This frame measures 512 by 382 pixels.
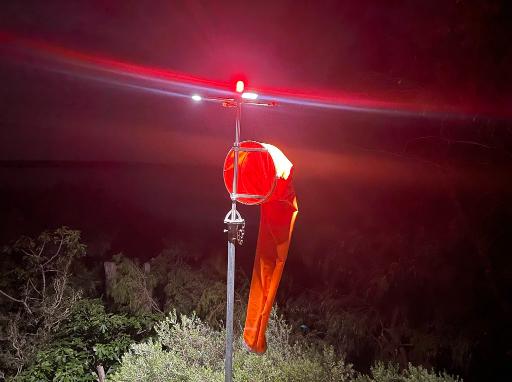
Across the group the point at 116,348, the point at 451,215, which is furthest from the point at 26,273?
the point at 451,215

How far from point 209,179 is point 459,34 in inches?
196

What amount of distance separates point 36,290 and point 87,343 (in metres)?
1.17

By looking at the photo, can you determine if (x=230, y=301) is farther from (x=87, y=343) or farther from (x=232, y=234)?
(x=87, y=343)

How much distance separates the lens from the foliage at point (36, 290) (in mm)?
6734

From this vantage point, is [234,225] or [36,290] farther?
[36,290]

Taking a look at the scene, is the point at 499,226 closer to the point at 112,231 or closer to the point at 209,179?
the point at 209,179

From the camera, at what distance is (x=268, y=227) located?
3637 mm

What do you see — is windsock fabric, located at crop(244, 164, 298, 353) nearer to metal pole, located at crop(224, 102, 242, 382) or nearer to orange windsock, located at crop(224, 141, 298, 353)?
orange windsock, located at crop(224, 141, 298, 353)

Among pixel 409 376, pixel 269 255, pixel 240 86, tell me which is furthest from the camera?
pixel 409 376

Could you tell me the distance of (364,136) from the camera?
21.4 feet

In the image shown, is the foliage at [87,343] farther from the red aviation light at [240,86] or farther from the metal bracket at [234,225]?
the red aviation light at [240,86]

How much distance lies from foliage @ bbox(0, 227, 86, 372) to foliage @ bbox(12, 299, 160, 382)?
20 cm

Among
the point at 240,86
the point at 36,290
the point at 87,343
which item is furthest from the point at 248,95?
the point at 87,343

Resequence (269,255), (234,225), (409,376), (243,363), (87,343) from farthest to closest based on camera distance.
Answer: (87,343) < (243,363) < (409,376) < (269,255) < (234,225)
